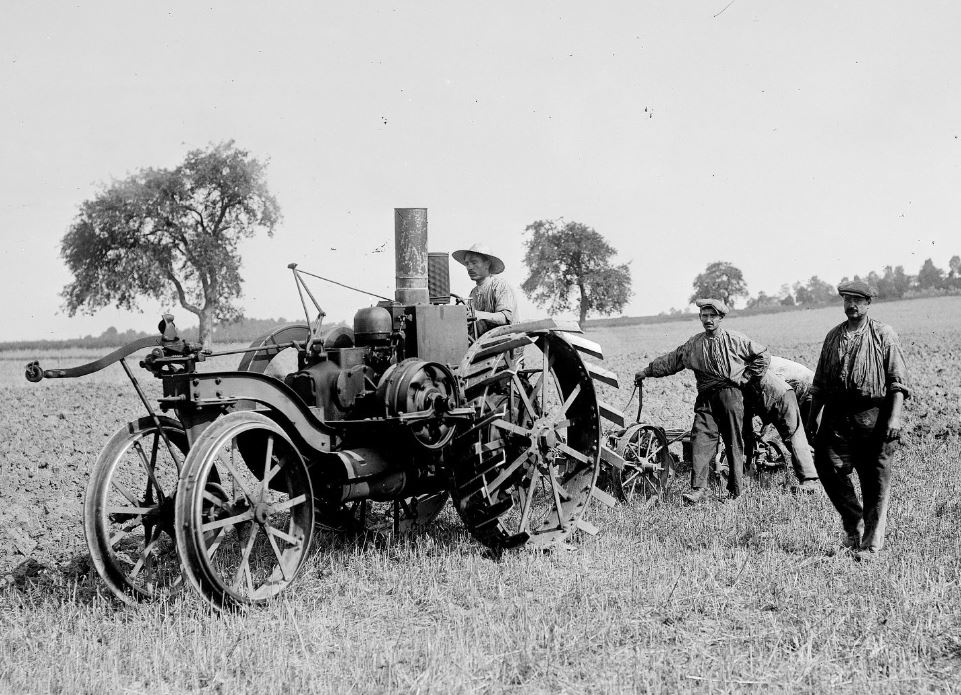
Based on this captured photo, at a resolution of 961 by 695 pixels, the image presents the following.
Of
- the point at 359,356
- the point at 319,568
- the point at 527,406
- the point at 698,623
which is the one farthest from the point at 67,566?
the point at 698,623

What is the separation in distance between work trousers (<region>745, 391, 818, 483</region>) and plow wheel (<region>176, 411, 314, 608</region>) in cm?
494

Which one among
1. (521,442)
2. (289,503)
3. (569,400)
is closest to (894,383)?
(569,400)

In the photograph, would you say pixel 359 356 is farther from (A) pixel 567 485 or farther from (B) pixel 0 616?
(B) pixel 0 616

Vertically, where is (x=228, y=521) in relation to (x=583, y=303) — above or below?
below

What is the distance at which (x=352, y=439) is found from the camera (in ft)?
18.0

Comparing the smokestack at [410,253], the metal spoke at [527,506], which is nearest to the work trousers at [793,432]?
the metal spoke at [527,506]

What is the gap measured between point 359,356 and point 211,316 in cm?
2703

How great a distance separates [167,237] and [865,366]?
2946 centimetres

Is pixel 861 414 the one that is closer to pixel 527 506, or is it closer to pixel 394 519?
pixel 527 506

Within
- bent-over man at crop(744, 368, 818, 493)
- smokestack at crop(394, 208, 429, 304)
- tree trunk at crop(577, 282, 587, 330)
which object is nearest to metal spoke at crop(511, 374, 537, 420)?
smokestack at crop(394, 208, 429, 304)

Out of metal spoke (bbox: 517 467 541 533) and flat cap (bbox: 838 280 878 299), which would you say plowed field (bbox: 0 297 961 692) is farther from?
flat cap (bbox: 838 280 878 299)

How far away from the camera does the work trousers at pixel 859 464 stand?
5.91 metres

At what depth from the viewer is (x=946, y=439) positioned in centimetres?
1019

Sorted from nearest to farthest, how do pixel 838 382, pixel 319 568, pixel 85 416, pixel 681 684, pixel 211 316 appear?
pixel 681 684 < pixel 319 568 < pixel 838 382 < pixel 85 416 < pixel 211 316
